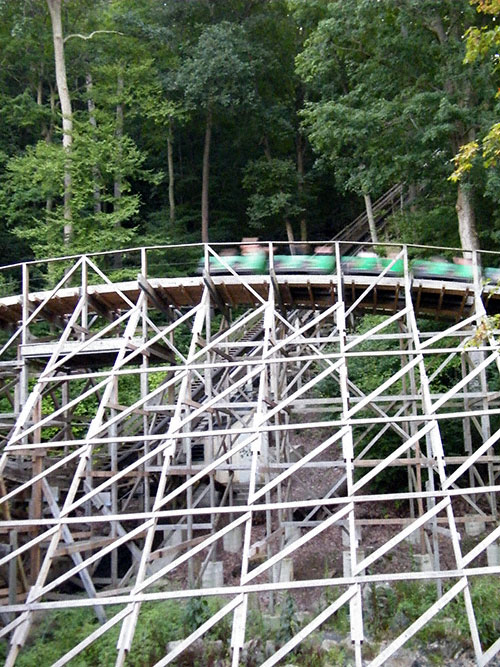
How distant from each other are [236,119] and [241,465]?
17.3 m

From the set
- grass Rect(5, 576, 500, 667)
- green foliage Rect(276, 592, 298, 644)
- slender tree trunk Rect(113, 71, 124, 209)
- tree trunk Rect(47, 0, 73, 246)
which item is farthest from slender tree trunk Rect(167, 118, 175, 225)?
green foliage Rect(276, 592, 298, 644)

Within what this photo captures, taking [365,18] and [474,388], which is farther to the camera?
[365,18]

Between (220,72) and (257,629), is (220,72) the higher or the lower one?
the higher one

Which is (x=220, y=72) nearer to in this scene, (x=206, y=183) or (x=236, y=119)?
(x=236, y=119)

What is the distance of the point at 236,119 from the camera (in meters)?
29.0

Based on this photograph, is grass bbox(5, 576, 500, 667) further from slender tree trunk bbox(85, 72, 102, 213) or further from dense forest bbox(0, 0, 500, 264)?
slender tree trunk bbox(85, 72, 102, 213)

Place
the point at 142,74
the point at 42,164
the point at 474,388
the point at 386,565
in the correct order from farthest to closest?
the point at 142,74 < the point at 42,164 < the point at 474,388 < the point at 386,565

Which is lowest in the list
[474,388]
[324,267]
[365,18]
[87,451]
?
[87,451]

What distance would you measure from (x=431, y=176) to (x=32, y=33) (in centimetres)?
1532

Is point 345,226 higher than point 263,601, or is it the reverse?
point 345,226

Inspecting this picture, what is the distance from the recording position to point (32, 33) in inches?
1049

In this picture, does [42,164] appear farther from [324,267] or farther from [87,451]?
[87,451]

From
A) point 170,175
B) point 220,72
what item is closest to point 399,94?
point 220,72

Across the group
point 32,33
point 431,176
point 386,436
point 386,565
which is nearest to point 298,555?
point 386,565
